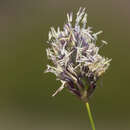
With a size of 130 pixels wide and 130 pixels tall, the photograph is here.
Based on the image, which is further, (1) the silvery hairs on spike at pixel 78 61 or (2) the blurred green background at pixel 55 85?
(2) the blurred green background at pixel 55 85

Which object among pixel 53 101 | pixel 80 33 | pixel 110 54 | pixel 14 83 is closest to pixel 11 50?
pixel 14 83

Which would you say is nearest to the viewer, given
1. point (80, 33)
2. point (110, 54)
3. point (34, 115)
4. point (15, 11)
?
point (80, 33)

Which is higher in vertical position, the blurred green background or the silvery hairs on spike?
the blurred green background

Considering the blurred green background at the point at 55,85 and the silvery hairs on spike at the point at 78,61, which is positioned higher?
the blurred green background at the point at 55,85

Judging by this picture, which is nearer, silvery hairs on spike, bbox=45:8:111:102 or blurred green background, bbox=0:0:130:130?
silvery hairs on spike, bbox=45:8:111:102

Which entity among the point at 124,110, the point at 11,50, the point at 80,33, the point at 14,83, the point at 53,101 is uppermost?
the point at 11,50

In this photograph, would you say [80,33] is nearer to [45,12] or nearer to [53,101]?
[53,101]

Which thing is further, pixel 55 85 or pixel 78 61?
pixel 55 85

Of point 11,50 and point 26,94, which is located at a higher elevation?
point 11,50
